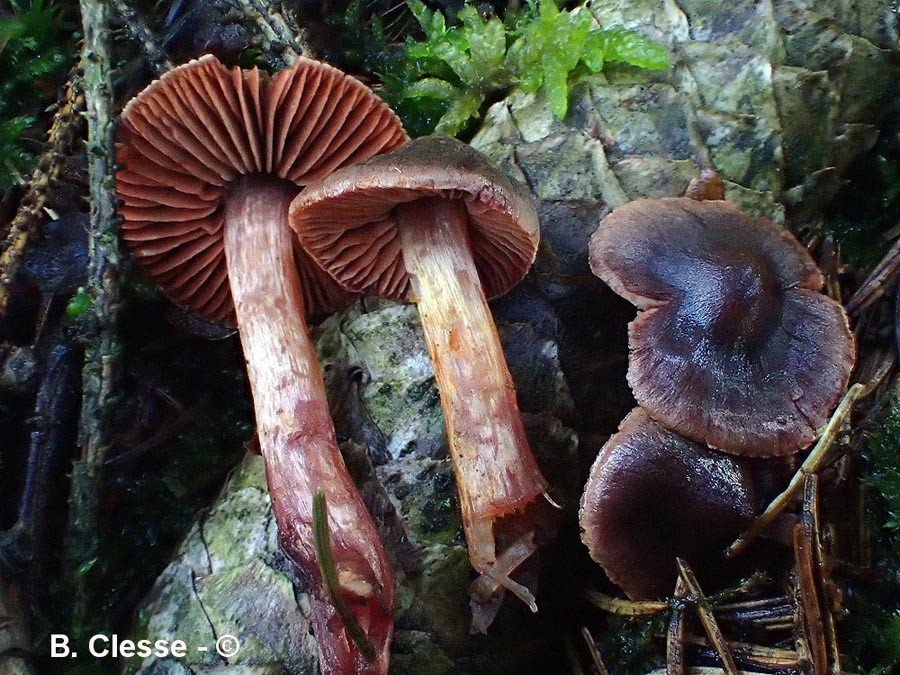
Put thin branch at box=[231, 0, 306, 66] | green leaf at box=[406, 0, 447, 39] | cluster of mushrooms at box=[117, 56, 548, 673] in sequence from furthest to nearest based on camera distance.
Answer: green leaf at box=[406, 0, 447, 39] < thin branch at box=[231, 0, 306, 66] < cluster of mushrooms at box=[117, 56, 548, 673]

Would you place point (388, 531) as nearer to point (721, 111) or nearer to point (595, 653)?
point (595, 653)

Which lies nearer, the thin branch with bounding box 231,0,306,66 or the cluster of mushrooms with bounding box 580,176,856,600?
the cluster of mushrooms with bounding box 580,176,856,600

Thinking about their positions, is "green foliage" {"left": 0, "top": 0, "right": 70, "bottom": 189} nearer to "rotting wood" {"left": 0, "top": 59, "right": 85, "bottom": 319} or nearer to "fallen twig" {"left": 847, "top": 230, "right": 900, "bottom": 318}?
"rotting wood" {"left": 0, "top": 59, "right": 85, "bottom": 319}

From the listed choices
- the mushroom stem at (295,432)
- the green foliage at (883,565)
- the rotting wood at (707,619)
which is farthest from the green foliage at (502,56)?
the rotting wood at (707,619)

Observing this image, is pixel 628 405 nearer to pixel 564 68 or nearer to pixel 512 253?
pixel 512 253

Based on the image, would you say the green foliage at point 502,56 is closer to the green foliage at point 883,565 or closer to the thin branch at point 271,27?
the thin branch at point 271,27

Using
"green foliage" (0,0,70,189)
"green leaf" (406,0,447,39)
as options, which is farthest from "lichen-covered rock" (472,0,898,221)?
"green foliage" (0,0,70,189)
